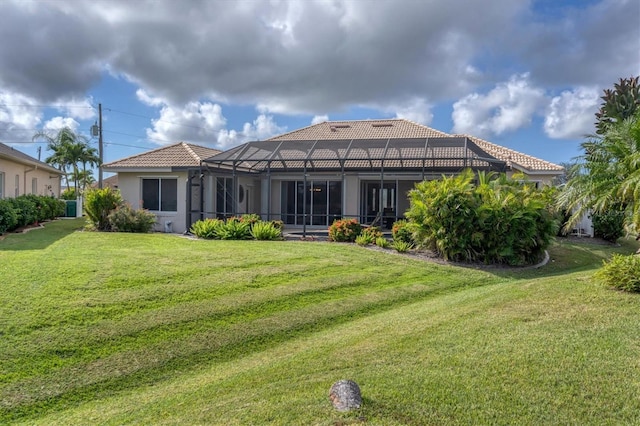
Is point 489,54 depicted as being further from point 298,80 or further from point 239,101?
point 239,101

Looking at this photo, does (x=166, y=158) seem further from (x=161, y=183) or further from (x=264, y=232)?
(x=264, y=232)

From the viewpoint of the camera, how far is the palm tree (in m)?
8.95

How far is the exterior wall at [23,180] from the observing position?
67.0ft

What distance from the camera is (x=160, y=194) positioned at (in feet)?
63.5

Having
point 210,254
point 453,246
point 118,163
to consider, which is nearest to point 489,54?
point 453,246

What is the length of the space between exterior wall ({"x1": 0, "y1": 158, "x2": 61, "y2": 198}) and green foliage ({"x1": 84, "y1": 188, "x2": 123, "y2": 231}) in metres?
6.12

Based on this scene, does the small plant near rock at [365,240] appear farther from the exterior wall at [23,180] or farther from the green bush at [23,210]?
the exterior wall at [23,180]

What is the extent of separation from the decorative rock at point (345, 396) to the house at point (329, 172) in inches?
534

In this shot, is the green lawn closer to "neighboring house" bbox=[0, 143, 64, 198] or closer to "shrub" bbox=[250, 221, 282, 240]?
"shrub" bbox=[250, 221, 282, 240]

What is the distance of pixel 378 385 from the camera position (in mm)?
4055

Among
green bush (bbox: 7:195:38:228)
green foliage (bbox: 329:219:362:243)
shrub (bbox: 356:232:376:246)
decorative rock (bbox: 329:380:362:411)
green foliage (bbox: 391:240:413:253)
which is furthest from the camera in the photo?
green bush (bbox: 7:195:38:228)

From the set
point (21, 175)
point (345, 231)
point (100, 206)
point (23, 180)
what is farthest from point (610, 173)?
point (23, 180)

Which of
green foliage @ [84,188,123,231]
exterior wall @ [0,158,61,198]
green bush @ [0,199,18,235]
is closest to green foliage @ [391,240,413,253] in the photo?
green foliage @ [84,188,123,231]

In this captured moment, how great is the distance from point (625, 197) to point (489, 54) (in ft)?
24.6
